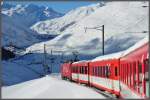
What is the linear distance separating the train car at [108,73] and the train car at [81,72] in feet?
20.1

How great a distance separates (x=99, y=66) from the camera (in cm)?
4134

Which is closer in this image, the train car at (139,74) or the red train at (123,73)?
the train car at (139,74)

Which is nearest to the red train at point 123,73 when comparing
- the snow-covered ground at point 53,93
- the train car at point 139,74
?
the train car at point 139,74

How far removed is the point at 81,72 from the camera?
58.0m

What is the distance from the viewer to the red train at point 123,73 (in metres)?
19.8

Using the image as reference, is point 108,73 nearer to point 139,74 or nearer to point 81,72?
point 139,74

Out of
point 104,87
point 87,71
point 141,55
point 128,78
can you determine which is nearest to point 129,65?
point 128,78

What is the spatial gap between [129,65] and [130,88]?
139 centimetres

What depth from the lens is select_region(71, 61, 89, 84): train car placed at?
5288 cm

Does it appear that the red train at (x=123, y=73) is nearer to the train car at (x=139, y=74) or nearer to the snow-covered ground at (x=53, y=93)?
the train car at (x=139, y=74)

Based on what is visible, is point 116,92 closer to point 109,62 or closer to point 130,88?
point 109,62

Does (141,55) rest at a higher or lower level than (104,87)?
higher

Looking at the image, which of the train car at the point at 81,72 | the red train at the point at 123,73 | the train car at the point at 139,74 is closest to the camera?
the train car at the point at 139,74

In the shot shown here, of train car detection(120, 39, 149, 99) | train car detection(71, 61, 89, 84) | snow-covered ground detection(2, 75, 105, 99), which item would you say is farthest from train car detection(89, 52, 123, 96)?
train car detection(120, 39, 149, 99)
